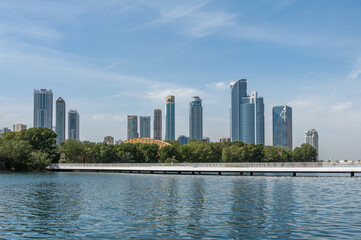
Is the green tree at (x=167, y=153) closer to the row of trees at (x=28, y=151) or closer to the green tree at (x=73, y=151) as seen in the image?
the green tree at (x=73, y=151)

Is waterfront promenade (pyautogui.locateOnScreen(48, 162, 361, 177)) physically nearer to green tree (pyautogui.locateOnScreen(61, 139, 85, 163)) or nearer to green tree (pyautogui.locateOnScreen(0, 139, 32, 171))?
green tree (pyautogui.locateOnScreen(0, 139, 32, 171))

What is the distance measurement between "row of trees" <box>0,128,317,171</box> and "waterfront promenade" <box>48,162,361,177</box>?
33.6 ft

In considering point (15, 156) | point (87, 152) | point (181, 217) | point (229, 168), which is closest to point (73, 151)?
point (87, 152)

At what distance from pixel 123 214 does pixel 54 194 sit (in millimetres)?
19658

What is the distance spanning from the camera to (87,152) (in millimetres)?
134250

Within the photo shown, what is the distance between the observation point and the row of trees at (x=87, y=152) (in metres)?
112

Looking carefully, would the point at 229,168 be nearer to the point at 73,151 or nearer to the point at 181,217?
the point at 73,151

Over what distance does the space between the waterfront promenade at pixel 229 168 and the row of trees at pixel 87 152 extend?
33.6ft

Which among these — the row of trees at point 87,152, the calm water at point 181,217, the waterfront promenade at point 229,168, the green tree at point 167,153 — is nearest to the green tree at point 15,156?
the row of trees at point 87,152

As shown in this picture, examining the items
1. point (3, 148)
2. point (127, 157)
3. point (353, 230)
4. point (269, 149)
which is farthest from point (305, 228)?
point (269, 149)

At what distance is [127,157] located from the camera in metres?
139

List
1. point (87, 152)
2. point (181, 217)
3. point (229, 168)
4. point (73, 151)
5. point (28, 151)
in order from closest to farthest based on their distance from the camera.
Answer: point (181, 217) < point (229, 168) < point (28, 151) < point (73, 151) < point (87, 152)

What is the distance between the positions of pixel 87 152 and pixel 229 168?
56347 millimetres

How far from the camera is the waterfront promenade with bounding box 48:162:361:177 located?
88.7m
